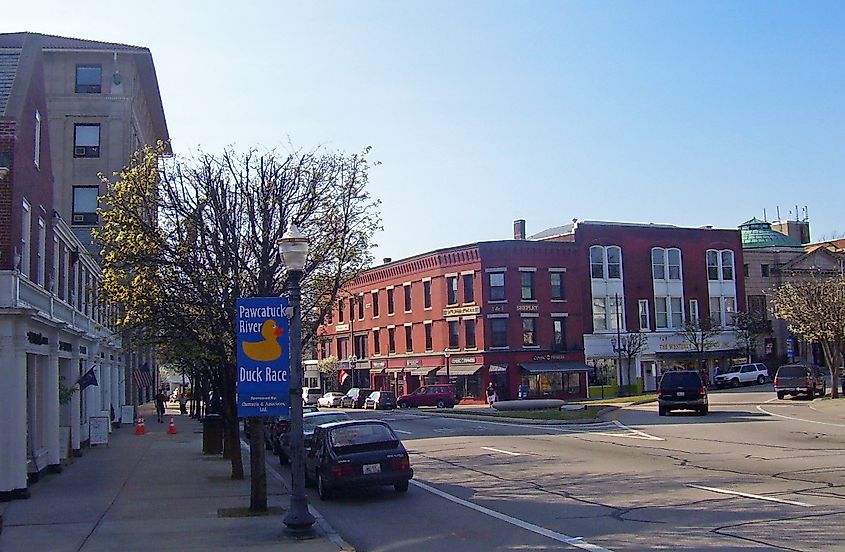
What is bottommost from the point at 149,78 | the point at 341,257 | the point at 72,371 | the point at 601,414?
the point at 601,414

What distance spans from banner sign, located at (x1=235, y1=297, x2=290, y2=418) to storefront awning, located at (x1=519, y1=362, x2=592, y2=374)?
162 feet

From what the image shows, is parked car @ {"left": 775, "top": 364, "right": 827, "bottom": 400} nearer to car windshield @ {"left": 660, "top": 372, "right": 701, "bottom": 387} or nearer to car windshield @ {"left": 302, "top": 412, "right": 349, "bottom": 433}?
car windshield @ {"left": 660, "top": 372, "right": 701, "bottom": 387}

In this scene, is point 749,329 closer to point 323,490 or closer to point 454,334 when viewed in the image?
point 454,334

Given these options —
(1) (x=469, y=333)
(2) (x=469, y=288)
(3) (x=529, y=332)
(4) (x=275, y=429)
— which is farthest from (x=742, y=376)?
(4) (x=275, y=429)

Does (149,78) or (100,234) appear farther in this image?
(149,78)

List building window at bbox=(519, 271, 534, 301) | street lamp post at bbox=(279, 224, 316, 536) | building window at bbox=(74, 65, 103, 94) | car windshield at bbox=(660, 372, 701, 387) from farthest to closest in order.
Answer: building window at bbox=(519, 271, 534, 301) < building window at bbox=(74, 65, 103, 94) < car windshield at bbox=(660, 372, 701, 387) < street lamp post at bbox=(279, 224, 316, 536)

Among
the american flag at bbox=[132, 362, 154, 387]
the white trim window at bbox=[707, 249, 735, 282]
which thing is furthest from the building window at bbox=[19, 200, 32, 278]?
the white trim window at bbox=[707, 249, 735, 282]

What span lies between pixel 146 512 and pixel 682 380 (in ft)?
89.8

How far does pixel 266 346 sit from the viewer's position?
1459cm

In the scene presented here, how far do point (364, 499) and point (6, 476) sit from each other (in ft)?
22.7

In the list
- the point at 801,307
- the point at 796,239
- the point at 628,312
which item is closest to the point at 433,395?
the point at 628,312

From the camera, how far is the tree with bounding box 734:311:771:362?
233ft

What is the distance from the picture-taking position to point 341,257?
766 inches

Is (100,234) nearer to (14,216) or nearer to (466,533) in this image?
(14,216)
